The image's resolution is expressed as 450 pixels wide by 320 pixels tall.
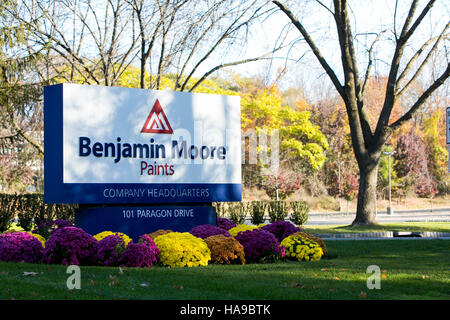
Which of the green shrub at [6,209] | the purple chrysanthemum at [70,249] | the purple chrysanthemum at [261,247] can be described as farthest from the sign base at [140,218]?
the green shrub at [6,209]

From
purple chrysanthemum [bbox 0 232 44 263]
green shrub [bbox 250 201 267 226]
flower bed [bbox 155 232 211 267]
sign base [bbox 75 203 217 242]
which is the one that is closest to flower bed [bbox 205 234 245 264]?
flower bed [bbox 155 232 211 267]

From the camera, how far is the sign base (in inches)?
558

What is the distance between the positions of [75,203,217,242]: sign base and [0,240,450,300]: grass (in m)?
3.21

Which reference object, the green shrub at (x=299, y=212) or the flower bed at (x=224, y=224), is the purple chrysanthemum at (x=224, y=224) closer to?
the flower bed at (x=224, y=224)

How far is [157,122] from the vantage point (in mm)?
15102

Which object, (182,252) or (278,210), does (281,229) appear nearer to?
(182,252)

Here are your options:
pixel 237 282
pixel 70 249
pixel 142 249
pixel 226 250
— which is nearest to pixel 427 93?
pixel 226 250

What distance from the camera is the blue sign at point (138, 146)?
13828mm

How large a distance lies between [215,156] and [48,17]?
38.4ft

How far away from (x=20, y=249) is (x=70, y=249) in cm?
119

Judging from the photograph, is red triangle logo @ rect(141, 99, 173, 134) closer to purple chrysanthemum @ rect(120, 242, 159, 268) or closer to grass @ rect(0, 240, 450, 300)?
purple chrysanthemum @ rect(120, 242, 159, 268)

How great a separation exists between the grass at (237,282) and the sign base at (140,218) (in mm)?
3208

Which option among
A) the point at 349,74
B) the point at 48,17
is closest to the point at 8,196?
the point at 48,17
